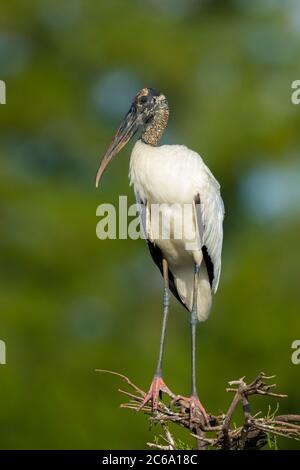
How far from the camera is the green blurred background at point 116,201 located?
11094 millimetres

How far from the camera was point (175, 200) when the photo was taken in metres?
5.39

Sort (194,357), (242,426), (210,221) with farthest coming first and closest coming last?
(210,221) < (194,357) < (242,426)

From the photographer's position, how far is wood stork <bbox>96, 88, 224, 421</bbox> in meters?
5.37

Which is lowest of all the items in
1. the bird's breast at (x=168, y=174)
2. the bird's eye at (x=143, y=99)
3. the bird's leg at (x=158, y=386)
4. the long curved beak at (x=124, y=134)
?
the bird's leg at (x=158, y=386)

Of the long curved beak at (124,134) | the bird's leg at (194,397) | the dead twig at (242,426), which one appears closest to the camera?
the dead twig at (242,426)

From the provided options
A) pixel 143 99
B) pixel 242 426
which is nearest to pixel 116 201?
pixel 143 99

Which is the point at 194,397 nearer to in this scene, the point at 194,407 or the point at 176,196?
the point at 194,407

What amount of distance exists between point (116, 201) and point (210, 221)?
242 inches

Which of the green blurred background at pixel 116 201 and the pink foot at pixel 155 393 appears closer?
the pink foot at pixel 155 393

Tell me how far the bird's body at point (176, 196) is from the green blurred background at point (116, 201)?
16.4ft

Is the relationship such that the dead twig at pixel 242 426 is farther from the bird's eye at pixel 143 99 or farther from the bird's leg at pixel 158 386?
the bird's eye at pixel 143 99

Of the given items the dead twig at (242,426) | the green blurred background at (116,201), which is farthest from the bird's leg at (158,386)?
the green blurred background at (116,201)

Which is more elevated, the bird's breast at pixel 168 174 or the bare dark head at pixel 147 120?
the bare dark head at pixel 147 120
